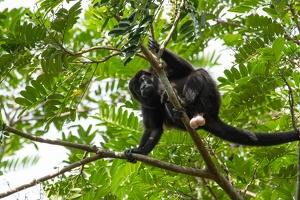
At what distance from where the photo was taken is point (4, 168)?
755 cm

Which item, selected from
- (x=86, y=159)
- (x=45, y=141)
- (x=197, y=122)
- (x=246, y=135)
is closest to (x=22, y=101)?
(x=45, y=141)

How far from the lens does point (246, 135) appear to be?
20.6ft

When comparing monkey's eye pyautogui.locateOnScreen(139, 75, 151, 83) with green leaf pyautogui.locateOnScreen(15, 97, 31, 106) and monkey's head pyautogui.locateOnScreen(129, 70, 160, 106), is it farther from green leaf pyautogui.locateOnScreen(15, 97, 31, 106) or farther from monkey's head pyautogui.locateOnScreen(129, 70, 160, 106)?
green leaf pyautogui.locateOnScreen(15, 97, 31, 106)

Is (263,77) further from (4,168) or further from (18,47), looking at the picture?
(4,168)

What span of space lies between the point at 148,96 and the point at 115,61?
0.61 meters

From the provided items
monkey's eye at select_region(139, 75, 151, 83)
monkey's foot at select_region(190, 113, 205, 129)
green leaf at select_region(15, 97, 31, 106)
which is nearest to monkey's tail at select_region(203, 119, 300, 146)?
monkey's foot at select_region(190, 113, 205, 129)

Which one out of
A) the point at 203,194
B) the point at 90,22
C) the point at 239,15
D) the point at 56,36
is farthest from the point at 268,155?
the point at 90,22

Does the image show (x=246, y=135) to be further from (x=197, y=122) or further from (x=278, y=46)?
(x=278, y=46)

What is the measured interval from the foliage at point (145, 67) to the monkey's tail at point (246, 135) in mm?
137

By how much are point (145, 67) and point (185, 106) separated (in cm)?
118

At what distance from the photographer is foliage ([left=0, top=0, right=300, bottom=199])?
491 centimetres

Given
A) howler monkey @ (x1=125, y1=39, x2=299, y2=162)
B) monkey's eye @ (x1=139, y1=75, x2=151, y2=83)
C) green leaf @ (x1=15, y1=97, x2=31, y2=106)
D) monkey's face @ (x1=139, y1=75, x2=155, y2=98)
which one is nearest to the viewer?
green leaf @ (x1=15, y1=97, x2=31, y2=106)

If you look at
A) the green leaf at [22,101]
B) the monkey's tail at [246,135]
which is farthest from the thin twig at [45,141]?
the monkey's tail at [246,135]

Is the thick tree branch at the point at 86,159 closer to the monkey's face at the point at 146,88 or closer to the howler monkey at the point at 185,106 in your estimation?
the howler monkey at the point at 185,106
